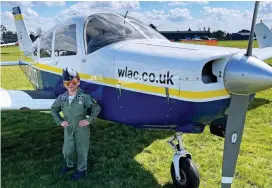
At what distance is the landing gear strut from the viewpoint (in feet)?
13.2

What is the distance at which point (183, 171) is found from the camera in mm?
4141

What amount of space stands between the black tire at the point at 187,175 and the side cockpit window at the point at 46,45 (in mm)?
3235

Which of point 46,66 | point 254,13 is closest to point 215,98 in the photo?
point 254,13

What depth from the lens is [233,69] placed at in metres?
3.12

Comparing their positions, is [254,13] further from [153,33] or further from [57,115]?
[57,115]

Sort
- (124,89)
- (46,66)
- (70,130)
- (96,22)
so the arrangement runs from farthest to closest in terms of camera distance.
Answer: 1. (46,66)
2. (96,22)
3. (70,130)
4. (124,89)

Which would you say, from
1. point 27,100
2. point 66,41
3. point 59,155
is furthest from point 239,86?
point 27,100

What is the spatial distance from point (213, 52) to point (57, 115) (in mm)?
2327

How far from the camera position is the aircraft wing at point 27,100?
501 cm

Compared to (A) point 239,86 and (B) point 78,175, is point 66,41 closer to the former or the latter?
(B) point 78,175

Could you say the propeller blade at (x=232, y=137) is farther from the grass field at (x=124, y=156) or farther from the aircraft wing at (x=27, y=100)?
the aircraft wing at (x=27, y=100)

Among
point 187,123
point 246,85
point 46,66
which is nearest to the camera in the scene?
point 246,85

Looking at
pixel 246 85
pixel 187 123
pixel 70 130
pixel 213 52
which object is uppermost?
pixel 213 52

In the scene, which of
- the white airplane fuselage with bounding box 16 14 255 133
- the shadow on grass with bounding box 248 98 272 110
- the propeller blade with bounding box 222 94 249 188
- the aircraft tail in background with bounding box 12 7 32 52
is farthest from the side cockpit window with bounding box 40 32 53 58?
the shadow on grass with bounding box 248 98 272 110
